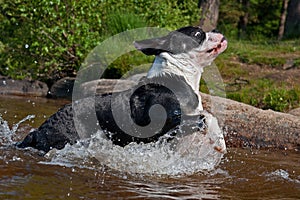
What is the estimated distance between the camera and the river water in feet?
15.8

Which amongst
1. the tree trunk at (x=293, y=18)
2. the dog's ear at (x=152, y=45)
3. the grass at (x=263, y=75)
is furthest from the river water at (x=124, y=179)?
the tree trunk at (x=293, y=18)

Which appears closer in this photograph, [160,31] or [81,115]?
[81,115]

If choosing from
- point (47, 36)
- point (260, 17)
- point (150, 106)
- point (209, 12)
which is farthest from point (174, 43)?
point (260, 17)

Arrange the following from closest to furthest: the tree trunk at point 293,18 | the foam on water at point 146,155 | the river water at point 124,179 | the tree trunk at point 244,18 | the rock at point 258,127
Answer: the river water at point 124,179 → the foam on water at point 146,155 → the rock at point 258,127 → the tree trunk at point 293,18 → the tree trunk at point 244,18

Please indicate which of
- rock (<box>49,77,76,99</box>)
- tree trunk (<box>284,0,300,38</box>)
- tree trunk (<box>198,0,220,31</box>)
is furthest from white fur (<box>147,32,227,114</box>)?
tree trunk (<box>284,0,300,38</box>)

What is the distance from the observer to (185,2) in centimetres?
1501

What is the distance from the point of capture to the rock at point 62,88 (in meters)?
12.6

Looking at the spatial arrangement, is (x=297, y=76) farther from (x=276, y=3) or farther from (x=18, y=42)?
(x=276, y=3)

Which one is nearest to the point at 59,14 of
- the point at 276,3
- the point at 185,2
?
the point at 185,2

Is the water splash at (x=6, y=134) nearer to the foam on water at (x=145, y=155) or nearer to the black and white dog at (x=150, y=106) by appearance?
the black and white dog at (x=150, y=106)

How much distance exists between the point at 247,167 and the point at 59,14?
23.8ft

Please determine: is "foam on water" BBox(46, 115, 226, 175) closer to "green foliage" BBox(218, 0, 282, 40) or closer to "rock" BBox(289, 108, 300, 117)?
"rock" BBox(289, 108, 300, 117)

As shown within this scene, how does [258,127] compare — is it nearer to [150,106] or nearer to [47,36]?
[150,106]

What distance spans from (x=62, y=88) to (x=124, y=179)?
7.64 metres
